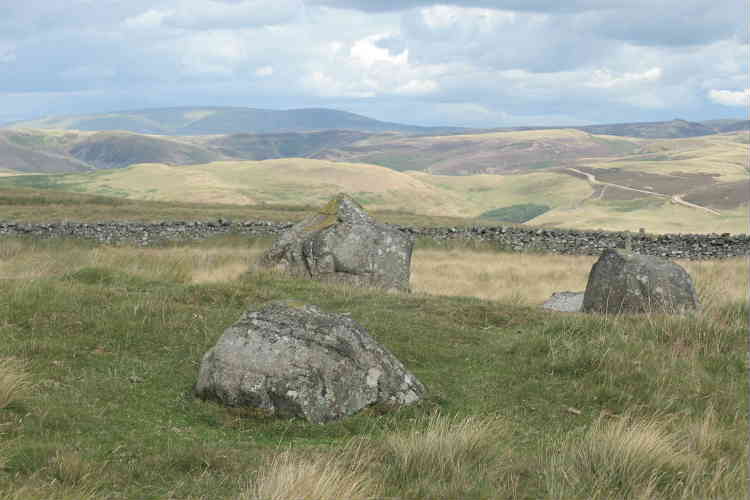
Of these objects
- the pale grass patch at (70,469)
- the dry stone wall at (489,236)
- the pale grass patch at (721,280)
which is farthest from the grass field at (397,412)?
the dry stone wall at (489,236)

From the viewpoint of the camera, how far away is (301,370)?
29.0 ft

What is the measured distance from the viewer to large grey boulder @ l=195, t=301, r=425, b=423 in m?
8.73

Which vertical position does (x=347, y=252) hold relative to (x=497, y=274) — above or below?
above

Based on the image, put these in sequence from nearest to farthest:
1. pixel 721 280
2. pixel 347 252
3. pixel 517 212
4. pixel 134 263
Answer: pixel 347 252 < pixel 134 263 < pixel 721 280 < pixel 517 212

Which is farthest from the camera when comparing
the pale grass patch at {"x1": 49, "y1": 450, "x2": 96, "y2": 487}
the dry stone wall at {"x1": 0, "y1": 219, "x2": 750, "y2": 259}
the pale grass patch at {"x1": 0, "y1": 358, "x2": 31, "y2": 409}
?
the dry stone wall at {"x1": 0, "y1": 219, "x2": 750, "y2": 259}

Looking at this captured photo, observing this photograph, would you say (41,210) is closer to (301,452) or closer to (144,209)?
(144,209)

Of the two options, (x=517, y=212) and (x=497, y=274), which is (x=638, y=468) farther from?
(x=517, y=212)

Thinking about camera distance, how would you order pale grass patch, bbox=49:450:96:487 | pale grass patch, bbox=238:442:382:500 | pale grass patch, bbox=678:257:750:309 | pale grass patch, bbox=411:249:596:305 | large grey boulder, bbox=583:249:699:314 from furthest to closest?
pale grass patch, bbox=411:249:596:305 < pale grass patch, bbox=678:257:750:309 < large grey boulder, bbox=583:249:699:314 < pale grass patch, bbox=49:450:96:487 < pale grass patch, bbox=238:442:382:500

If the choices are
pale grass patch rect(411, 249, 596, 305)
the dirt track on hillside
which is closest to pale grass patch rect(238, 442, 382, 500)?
pale grass patch rect(411, 249, 596, 305)

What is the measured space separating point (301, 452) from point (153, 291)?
28.2 ft

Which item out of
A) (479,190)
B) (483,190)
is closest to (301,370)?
(483,190)

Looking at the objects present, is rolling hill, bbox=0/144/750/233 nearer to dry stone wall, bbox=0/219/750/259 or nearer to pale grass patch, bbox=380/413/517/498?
dry stone wall, bbox=0/219/750/259

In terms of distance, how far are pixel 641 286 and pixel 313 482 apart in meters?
11.7

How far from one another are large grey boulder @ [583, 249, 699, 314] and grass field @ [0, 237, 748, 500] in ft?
2.83
